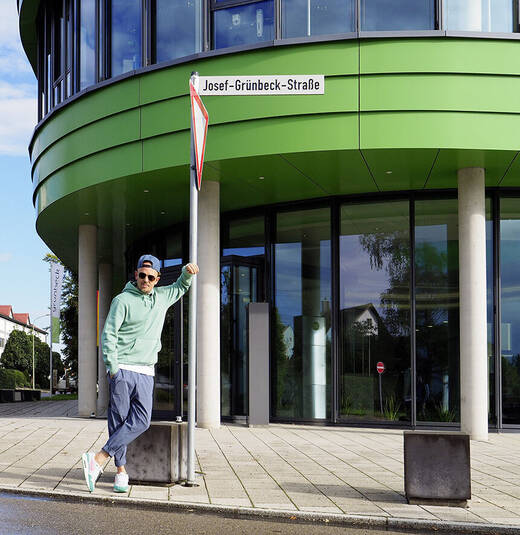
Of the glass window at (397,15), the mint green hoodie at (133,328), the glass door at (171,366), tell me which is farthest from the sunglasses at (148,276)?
the glass door at (171,366)

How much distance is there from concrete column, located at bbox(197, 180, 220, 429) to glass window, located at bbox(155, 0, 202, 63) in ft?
7.45

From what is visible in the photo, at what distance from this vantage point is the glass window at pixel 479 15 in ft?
43.5

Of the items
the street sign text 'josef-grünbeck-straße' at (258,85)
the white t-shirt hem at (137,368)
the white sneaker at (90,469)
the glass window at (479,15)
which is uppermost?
the glass window at (479,15)

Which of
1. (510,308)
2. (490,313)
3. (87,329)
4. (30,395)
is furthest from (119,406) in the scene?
(30,395)

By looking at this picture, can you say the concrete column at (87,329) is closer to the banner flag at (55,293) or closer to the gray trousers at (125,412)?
the gray trousers at (125,412)

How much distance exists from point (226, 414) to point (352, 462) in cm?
683

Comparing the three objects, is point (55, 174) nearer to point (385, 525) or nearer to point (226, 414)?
point (226, 414)

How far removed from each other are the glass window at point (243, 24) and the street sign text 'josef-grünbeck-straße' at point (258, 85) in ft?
17.5

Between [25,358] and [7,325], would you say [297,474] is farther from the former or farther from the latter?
[7,325]

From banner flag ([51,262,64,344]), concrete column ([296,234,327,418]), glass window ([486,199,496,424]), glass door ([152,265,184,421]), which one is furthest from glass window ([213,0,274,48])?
banner flag ([51,262,64,344])

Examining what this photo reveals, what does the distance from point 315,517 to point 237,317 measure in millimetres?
10405

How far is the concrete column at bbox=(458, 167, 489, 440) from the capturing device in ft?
44.5

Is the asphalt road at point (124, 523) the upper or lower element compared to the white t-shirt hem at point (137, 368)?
lower

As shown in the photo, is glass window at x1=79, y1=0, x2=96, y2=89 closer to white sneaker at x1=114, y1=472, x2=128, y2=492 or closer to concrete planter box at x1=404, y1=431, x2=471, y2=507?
white sneaker at x1=114, y1=472, x2=128, y2=492
